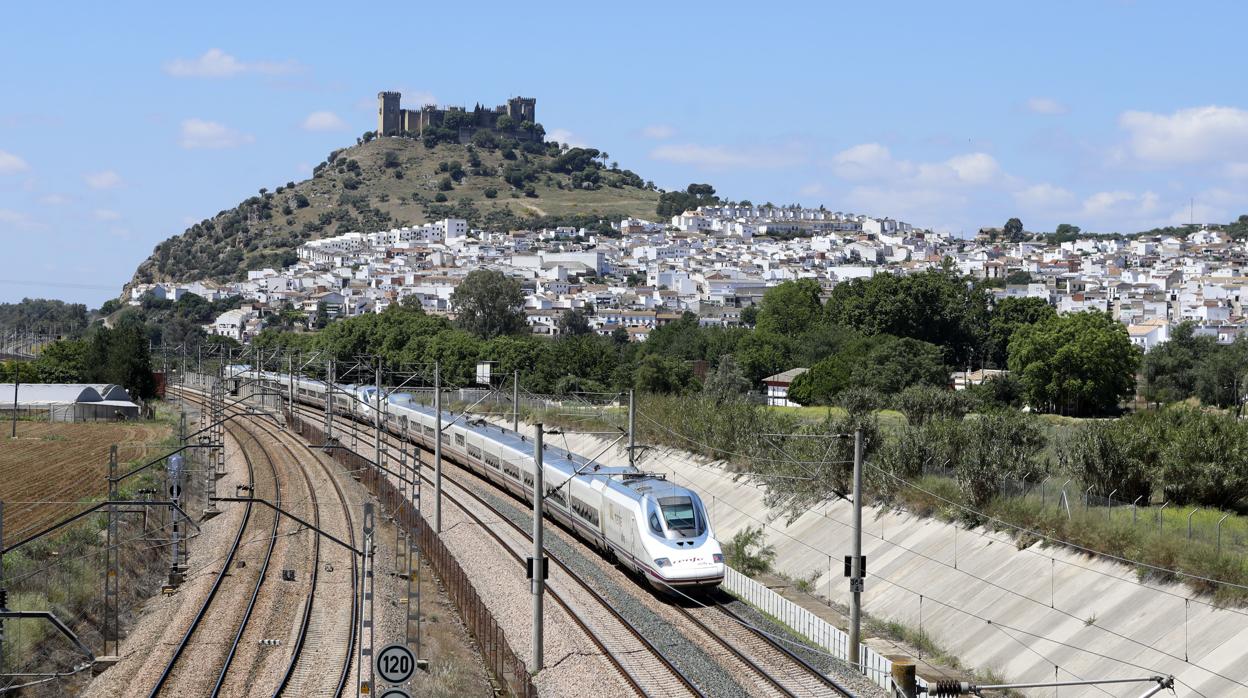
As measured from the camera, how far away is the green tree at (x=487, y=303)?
117500mm

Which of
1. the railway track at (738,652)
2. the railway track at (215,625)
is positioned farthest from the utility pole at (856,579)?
the railway track at (215,625)

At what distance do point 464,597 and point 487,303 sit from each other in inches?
3666

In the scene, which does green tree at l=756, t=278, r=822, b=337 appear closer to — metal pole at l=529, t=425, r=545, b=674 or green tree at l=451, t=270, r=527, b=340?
green tree at l=451, t=270, r=527, b=340

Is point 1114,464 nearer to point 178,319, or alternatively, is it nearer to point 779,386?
point 779,386

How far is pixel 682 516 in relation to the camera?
1029 inches

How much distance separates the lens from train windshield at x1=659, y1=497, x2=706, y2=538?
2592cm

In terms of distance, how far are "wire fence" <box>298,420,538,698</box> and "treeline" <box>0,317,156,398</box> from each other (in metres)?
44.1

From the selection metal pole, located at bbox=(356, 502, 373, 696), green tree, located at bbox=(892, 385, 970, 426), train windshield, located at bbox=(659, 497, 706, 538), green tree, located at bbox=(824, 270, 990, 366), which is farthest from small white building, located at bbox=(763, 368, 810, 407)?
metal pole, located at bbox=(356, 502, 373, 696)

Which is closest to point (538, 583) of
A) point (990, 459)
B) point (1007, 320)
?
point (990, 459)

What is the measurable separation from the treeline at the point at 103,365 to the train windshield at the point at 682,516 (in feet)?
208

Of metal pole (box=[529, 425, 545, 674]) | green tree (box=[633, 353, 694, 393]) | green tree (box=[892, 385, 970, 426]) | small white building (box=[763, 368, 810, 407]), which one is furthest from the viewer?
small white building (box=[763, 368, 810, 407])

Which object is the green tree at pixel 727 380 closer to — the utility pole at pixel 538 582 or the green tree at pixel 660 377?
the green tree at pixel 660 377

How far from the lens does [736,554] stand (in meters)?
30.8

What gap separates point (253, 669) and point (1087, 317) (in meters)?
64.2
